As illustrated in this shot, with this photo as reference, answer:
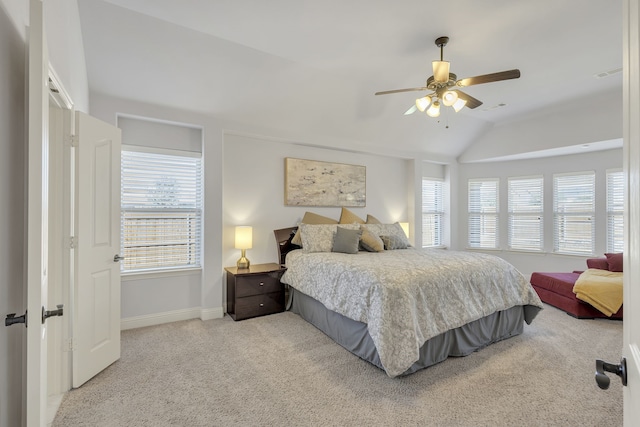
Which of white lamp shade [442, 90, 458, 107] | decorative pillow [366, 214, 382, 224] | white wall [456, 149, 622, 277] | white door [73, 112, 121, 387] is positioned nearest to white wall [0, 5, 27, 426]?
white door [73, 112, 121, 387]

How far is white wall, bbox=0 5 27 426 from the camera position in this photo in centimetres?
113

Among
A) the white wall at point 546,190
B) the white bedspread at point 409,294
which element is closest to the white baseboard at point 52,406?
the white bedspread at point 409,294

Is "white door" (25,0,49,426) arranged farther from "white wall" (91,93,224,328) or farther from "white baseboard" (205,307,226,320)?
"white baseboard" (205,307,226,320)

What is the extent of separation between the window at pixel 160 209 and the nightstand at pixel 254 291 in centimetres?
64

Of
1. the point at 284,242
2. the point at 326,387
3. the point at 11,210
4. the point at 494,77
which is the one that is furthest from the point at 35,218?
the point at 284,242

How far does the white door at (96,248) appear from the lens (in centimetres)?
228

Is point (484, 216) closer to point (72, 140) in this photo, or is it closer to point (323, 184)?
point (323, 184)

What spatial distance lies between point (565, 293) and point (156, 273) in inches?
209

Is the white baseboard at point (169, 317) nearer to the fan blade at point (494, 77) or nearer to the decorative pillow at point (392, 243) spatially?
the decorative pillow at point (392, 243)

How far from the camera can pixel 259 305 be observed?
3900mm

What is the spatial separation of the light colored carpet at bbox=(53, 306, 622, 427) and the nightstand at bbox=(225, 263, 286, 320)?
549 mm

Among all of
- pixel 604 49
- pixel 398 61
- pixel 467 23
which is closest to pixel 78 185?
pixel 398 61

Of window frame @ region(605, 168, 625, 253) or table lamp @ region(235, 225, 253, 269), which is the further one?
window frame @ region(605, 168, 625, 253)

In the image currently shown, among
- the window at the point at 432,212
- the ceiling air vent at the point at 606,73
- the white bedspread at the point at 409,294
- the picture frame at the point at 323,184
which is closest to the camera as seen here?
the white bedspread at the point at 409,294
